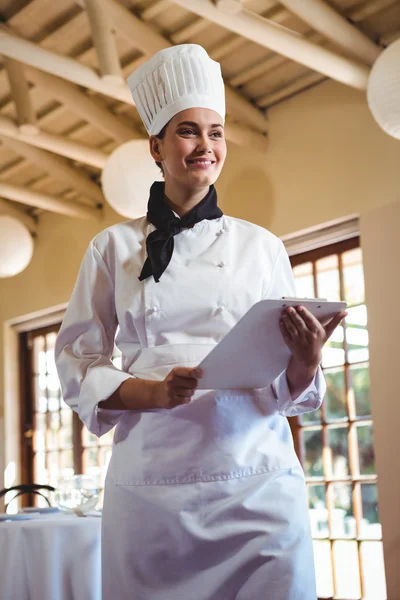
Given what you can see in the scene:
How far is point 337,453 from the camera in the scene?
4.95 metres

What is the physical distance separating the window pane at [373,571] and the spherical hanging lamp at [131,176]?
2.25m

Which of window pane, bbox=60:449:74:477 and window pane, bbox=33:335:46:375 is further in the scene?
window pane, bbox=33:335:46:375

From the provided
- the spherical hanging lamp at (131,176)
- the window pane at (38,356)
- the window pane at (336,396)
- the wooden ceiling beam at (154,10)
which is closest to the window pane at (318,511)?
the window pane at (336,396)

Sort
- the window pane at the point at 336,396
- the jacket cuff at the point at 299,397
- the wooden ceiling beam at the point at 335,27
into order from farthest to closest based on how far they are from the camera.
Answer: the window pane at the point at 336,396 < the wooden ceiling beam at the point at 335,27 < the jacket cuff at the point at 299,397

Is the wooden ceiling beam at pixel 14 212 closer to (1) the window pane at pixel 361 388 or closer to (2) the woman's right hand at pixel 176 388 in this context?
(1) the window pane at pixel 361 388

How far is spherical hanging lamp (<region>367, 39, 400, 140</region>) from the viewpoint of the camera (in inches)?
135

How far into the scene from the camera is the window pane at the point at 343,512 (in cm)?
481

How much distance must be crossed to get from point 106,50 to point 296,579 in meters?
3.63

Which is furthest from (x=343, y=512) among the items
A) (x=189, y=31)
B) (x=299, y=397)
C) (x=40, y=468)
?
(x=299, y=397)

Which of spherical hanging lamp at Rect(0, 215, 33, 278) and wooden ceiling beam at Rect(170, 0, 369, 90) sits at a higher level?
wooden ceiling beam at Rect(170, 0, 369, 90)

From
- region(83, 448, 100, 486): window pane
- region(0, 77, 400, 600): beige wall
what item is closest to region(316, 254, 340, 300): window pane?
region(0, 77, 400, 600): beige wall

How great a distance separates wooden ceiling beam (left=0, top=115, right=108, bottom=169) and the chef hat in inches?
149

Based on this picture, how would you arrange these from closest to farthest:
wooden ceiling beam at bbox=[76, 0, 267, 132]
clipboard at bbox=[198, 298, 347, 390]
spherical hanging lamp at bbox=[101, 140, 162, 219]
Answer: clipboard at bbox=[198, 298, 347, 390]
spherical hanging lamp at bbox=[101, 140, 162, 219]
wooden ceiling beam at bbox=[76, 0, 267, 132]

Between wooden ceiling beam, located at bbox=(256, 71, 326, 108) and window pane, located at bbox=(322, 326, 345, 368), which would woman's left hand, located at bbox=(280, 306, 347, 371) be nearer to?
window pane, located at bbox=(322, 326, 345, 368)
